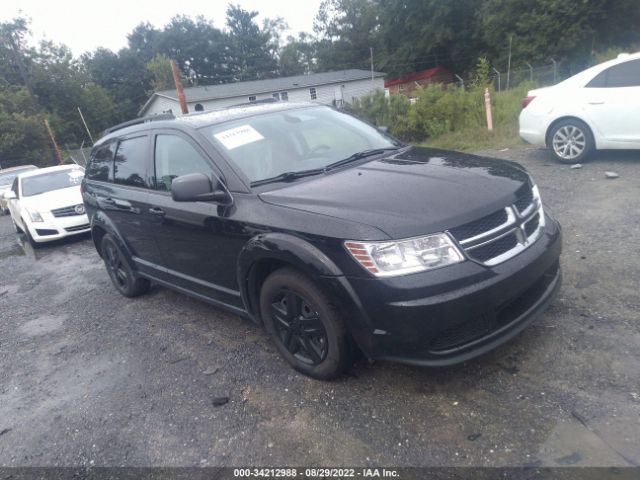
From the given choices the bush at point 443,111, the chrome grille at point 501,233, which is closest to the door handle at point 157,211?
the chrome grille at point 501,233

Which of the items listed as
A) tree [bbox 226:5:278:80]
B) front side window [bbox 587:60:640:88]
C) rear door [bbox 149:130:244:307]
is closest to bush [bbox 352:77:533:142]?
front side window [bbox 587:60:640:88]

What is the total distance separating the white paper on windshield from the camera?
3.32 m

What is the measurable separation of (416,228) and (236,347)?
2.01 meters

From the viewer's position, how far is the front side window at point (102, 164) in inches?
188

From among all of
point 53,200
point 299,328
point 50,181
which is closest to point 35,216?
point 53,200

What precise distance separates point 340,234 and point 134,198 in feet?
8.18

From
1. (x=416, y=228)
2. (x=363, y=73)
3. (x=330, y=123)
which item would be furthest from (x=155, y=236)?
(x=363, y=73)

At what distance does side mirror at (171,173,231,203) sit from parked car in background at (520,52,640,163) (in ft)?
19.9

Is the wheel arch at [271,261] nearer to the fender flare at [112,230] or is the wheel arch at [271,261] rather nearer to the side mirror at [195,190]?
the side mirror at [195,190]

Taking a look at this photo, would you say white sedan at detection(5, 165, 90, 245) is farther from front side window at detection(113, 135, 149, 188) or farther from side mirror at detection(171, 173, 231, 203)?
side mirror at detection(171, 173, 231, 203)

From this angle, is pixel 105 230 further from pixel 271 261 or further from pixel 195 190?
pixel 271 261

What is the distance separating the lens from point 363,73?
44.2m

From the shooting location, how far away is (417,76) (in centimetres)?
4716

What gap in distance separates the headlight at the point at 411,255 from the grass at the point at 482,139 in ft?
25.7
